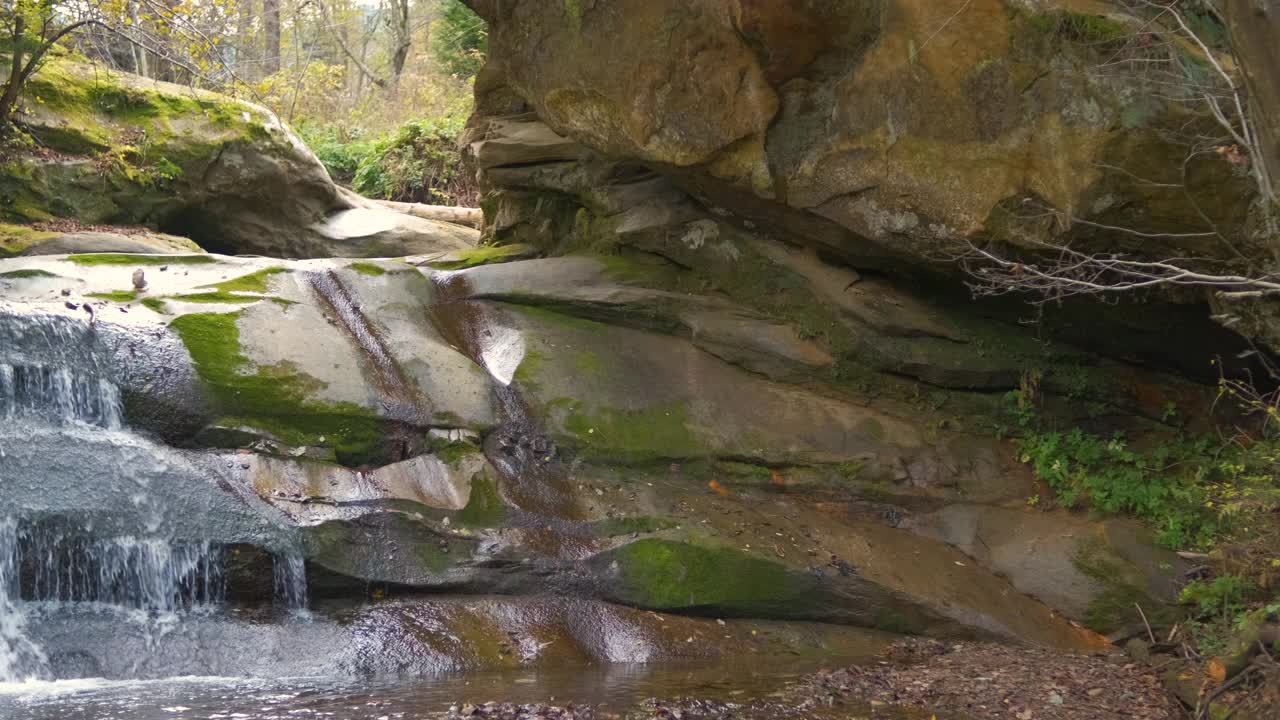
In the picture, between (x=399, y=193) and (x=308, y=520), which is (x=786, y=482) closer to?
(x=308, y=520)

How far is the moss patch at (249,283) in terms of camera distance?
30.1 feet

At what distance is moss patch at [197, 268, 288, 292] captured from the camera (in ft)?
30.1

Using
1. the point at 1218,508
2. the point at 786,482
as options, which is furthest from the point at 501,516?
the point at 1218,508

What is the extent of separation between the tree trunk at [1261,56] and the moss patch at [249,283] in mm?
7845

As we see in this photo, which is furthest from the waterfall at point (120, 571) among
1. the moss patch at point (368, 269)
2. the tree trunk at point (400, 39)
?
the tree trunk at point (400, 39)

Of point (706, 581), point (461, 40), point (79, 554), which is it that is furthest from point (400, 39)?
point (706, 581)

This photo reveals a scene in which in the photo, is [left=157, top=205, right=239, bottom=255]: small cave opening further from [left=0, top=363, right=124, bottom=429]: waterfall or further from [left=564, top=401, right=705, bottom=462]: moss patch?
[left=564, top=401, right=705, bottom=462]: moss patch

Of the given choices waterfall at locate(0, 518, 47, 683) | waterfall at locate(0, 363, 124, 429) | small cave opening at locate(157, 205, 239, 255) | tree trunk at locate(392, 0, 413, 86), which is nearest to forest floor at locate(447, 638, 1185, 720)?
waterfall at locate(0, 518, 47, 683)

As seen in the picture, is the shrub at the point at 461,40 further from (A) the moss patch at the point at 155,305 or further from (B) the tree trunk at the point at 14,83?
(A) the moss patch at the point at 155,305

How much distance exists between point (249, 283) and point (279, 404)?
1.90 m

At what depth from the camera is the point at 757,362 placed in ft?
32.2

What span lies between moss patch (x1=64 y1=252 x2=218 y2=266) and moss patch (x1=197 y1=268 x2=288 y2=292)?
873 mm

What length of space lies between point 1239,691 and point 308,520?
5867 mm

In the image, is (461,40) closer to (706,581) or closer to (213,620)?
(706,581)
